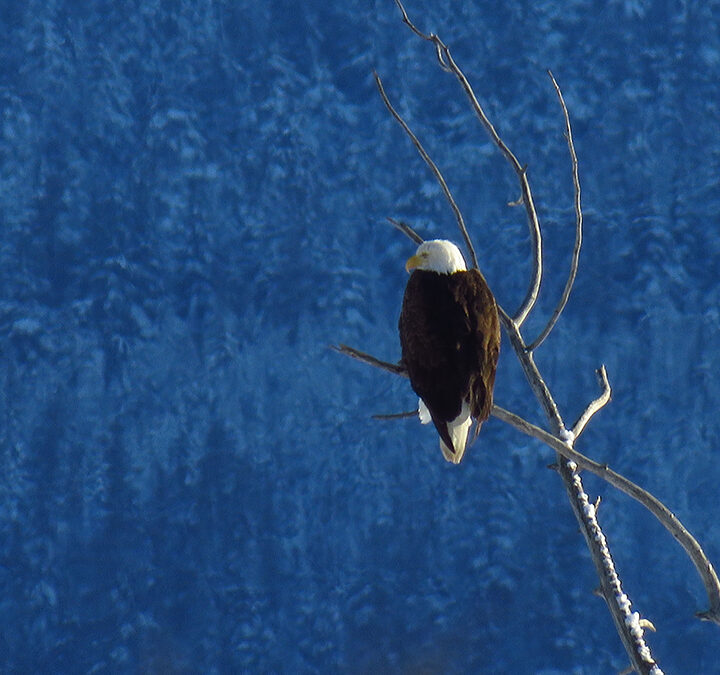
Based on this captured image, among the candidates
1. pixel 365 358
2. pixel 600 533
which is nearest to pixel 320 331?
pixel 600 533

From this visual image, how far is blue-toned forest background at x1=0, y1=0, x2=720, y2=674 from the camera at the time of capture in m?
5.89

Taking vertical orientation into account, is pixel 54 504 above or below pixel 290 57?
below

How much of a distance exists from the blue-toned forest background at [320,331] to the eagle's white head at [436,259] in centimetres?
373

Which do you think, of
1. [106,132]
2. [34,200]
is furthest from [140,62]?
[34,200]

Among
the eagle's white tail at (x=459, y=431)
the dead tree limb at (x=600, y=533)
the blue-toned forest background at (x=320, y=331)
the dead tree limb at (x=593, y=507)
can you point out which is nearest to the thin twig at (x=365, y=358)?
the dead tree limb at (x=593, y=507)

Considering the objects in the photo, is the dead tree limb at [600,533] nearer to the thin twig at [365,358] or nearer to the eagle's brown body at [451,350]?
the eagle's brown body at [451,350]

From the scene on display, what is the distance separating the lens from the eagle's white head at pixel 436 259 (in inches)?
92.1

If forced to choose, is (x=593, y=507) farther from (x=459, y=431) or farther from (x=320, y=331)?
(x=320, y=331)

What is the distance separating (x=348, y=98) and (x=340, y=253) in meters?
1.11

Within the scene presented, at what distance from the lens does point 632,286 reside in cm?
645

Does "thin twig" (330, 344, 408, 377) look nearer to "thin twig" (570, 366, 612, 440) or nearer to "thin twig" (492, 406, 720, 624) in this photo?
"thin twig" (492, 406, 720, 624)

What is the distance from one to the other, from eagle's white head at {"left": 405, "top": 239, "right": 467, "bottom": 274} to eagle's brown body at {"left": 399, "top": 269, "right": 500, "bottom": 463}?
133mm

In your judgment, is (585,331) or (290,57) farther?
(290,57)

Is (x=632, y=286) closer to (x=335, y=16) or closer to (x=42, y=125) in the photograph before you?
(x=335, y=16)
